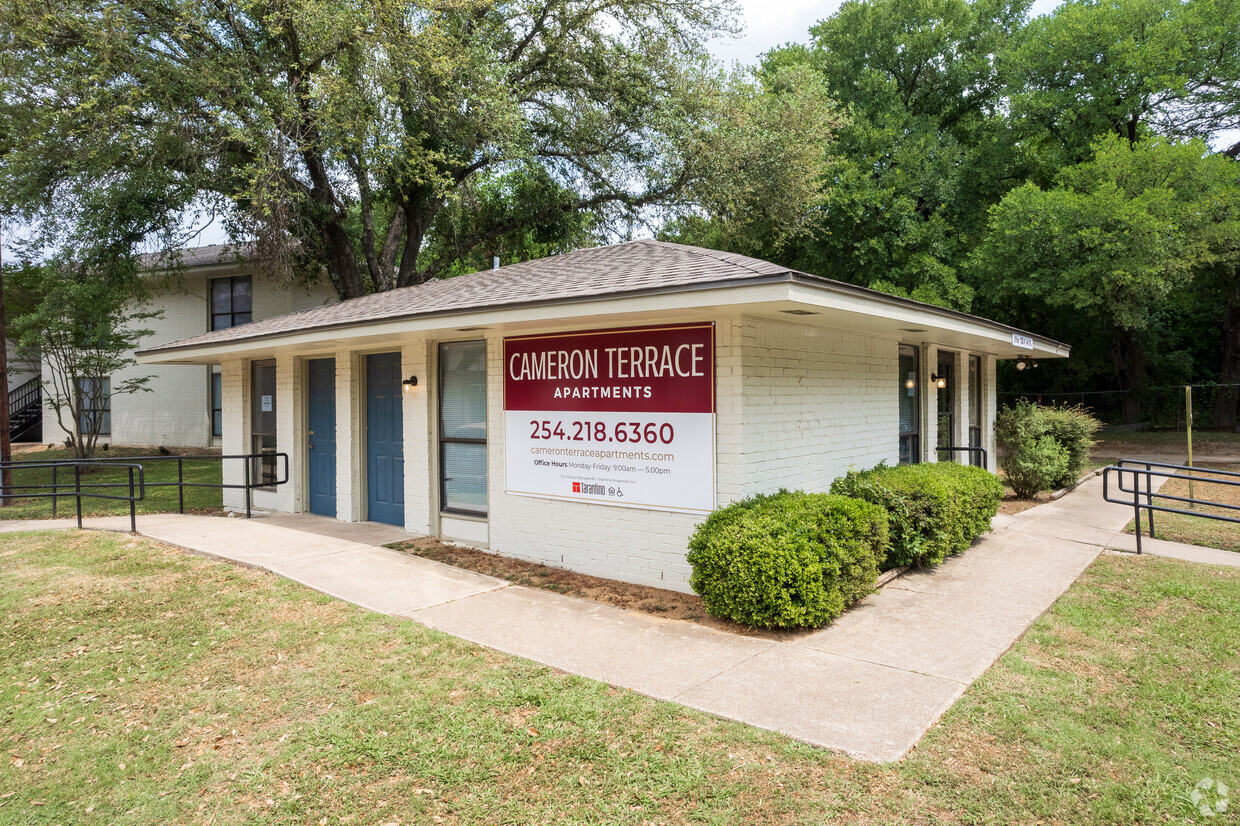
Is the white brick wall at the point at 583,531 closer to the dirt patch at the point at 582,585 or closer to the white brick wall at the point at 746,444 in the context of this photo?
the white brick wall at the point at 746,444

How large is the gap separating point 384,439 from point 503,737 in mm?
6377

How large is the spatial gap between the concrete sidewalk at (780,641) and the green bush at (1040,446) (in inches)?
112

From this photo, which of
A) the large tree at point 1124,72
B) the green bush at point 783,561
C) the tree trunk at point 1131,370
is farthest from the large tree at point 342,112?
the tree trunk at point 1131,370

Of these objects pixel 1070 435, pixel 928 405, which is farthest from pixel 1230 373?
pixel 928 405

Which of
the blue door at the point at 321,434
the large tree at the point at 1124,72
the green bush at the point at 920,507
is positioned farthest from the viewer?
the large tree at the point at 1124,72

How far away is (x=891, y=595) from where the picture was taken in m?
6.24

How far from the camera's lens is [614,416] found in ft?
22.2

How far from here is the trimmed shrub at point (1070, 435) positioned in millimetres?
12039

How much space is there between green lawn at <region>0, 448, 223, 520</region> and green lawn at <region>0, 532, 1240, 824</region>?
4.37 m

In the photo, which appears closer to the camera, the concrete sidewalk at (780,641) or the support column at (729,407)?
the concrete sidewalk at (780,641)

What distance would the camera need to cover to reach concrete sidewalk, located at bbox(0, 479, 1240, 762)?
3977mm

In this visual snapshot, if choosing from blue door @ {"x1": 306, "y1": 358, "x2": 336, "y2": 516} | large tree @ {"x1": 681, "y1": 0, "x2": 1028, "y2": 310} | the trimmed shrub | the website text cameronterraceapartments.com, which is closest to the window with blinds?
the website text cameronterraceapartments.com

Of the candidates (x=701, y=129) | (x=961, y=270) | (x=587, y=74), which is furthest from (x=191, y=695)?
(x=961, y=270)

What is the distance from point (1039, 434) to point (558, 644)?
391 inches
